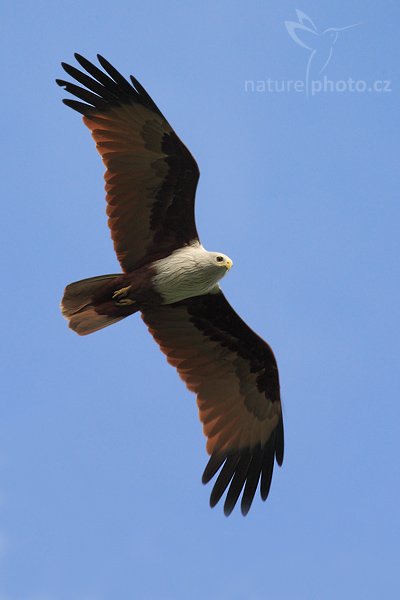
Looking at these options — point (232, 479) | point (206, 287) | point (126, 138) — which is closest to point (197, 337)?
point (206, 287)

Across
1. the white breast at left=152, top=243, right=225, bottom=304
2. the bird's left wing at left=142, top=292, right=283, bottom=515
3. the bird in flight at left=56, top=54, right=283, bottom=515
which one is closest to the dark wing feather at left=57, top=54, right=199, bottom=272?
the bird in flight at left=56, top=54, right=283, bottom=515

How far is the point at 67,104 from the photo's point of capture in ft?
39.0

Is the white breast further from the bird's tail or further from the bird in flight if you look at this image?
the bird's tail

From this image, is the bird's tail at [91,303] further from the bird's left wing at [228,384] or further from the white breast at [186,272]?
the bird's left wing at [228,384]

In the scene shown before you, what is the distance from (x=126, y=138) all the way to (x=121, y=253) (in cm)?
132

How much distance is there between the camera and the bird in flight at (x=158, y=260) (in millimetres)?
11852

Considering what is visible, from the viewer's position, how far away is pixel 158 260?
12102mm

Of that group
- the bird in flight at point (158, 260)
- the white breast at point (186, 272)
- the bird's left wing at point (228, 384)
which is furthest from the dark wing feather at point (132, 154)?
the bird's left wing at point (228, 384)

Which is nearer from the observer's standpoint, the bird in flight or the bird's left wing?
the bird in flight

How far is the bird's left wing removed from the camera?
499 inches

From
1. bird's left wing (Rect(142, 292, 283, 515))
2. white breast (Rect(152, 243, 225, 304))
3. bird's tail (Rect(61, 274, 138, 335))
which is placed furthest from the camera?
bird's left wing (Rect(142, 292, 283, 515))

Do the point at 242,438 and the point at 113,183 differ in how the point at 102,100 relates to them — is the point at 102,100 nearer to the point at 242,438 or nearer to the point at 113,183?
the point at 113,183

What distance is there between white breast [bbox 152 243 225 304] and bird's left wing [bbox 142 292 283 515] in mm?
539

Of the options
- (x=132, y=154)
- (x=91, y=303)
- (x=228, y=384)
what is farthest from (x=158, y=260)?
(x=228, y=384)
